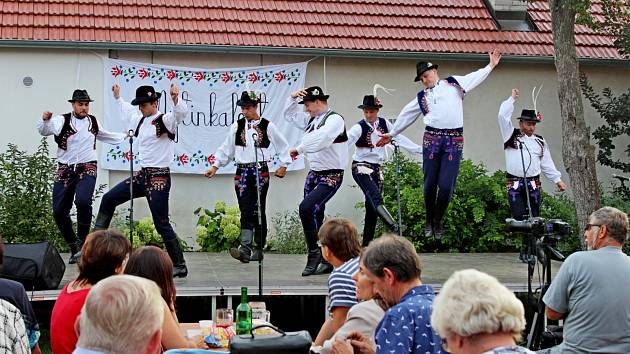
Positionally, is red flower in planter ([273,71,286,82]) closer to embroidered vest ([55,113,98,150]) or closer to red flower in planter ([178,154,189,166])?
red flower in planter ([178,154,189,166])

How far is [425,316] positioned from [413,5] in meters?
9.68

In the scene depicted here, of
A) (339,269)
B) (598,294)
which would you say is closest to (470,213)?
(598,294)

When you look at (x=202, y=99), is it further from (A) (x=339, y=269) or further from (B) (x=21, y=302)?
(B) (x=21, y=302)

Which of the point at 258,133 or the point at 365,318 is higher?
the point at 258,133

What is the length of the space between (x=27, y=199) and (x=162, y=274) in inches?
245

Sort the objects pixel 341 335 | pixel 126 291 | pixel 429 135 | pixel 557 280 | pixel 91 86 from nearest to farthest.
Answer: pixel 126 291
pixel 341 335
pixel 557 280
pixel 429 135
pixel 91 86

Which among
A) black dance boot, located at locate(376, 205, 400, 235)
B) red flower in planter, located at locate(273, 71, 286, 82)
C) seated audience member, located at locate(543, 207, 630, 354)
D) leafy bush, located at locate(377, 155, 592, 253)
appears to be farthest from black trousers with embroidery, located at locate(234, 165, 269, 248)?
seated audience member, located at locate(543, 207, 630, 354)

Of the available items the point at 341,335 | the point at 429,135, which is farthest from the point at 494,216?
the point at 341,335

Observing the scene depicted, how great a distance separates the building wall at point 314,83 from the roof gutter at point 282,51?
0.63 feet

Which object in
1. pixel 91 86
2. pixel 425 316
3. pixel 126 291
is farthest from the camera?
pixel 91 86

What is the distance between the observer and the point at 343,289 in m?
4.89

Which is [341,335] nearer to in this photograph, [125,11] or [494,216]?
[494,216]

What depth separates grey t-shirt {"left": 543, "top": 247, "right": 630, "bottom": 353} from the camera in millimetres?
5125

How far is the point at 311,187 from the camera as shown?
9.05 m
